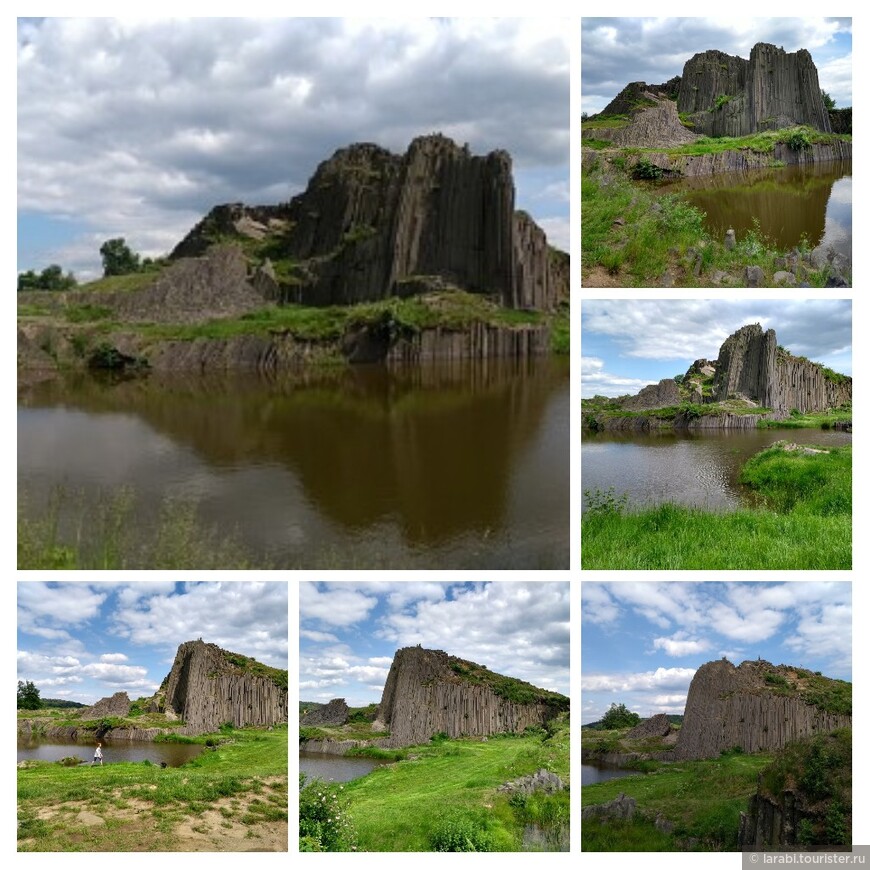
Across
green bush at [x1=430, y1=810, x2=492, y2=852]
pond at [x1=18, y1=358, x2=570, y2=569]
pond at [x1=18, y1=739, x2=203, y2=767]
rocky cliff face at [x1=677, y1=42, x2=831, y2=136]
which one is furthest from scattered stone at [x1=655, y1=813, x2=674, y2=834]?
rocky cliff face at [x1=677, y1=42, x2=831, y2=136]

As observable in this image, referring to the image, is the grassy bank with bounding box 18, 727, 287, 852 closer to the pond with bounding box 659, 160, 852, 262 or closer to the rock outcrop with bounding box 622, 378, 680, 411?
the rock outcrop with bounding box 622, 378, 680, 411

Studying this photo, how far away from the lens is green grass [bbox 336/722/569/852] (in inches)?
153

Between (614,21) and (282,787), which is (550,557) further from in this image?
(614,21)

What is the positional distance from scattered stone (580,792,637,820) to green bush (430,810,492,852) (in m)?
0.58

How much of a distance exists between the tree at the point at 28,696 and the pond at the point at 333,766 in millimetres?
1675

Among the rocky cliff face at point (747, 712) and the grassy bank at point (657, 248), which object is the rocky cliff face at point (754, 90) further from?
the rocky cliff face at point (747, 712)

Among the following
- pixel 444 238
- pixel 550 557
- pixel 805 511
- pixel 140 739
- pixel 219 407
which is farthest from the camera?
pixel 444 238

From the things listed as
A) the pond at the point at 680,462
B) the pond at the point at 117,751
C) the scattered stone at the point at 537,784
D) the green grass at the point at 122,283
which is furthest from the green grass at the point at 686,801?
the green grass at the point at 122,283

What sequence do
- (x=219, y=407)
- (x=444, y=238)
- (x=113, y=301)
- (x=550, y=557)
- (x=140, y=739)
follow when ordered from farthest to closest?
(x=444, y=238) → (x=113, y=301) → (x=219, y=407) → (x=550, y=557) → (x=140, y=739)

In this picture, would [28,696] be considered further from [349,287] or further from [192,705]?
[349,287]

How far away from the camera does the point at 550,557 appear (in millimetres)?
4703

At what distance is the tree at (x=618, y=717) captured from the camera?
12.7ft
